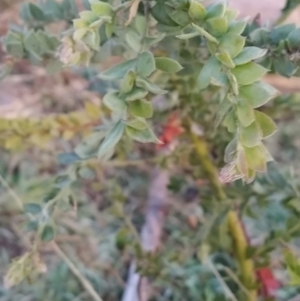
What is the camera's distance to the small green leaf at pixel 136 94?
0.31 meters

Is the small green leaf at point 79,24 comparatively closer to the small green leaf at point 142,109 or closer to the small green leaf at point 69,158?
the small green leaf at point 142,109

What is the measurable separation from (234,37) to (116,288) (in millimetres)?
427

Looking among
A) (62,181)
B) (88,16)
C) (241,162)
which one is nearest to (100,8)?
(88,16)

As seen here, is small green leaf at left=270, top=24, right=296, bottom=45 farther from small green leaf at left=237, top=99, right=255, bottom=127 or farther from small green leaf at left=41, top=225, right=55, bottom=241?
small green leaf at left=41, top=225, right=55, bottom=241

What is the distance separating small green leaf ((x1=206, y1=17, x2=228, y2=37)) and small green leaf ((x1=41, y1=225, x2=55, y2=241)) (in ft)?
0.76

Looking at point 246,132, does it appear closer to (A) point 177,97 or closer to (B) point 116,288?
(A) point 177,97

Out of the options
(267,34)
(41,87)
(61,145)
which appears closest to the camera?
(267,34)

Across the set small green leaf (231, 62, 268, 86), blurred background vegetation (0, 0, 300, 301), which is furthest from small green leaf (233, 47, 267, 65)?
blurred background vegetation (0, 0, 300, 301)

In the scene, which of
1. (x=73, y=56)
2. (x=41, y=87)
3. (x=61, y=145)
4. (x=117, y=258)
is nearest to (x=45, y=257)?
(x=117, y=258)

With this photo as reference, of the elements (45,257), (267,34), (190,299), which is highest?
(267,34)

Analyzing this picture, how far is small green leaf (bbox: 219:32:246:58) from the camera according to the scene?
0.30 m

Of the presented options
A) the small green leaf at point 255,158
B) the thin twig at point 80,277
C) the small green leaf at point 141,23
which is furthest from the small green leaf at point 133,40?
the thin twig at point 80,277

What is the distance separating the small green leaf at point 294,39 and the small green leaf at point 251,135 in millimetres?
102

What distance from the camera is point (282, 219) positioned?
582 millimetres
